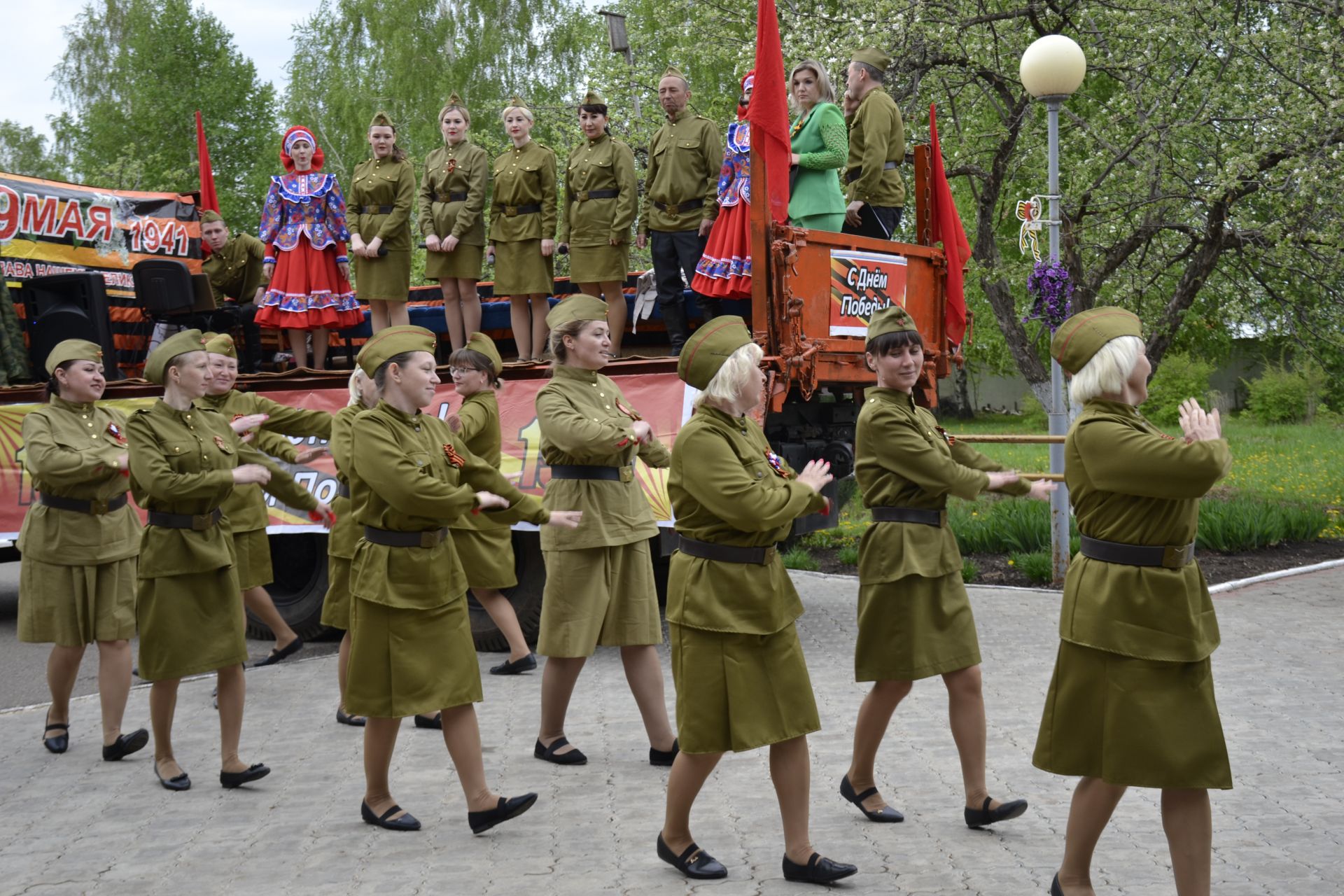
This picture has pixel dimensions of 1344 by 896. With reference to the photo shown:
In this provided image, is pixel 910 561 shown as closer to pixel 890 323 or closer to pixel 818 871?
pixel 890 323

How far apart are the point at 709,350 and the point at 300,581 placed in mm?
5708

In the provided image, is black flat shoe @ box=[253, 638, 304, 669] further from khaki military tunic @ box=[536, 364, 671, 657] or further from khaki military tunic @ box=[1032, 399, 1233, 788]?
khaki military tunic @ box=[1032, 399, 1233, 788]

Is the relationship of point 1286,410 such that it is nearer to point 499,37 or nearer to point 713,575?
point 499,37

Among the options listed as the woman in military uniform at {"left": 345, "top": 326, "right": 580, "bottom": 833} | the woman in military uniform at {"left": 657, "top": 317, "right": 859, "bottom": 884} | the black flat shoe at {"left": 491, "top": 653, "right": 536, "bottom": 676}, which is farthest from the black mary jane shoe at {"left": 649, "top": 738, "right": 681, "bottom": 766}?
the black flat shoe at {"left": 491, "top": 653, "right": 536, "bottom": 676}

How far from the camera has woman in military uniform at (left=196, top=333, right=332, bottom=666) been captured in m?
7.29

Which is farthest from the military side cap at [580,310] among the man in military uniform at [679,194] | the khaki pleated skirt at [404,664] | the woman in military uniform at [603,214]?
the woman in military uniform at [603,214]

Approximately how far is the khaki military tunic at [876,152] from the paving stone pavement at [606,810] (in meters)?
3.09

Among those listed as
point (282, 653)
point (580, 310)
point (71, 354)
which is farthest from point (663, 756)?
point (282, 653)

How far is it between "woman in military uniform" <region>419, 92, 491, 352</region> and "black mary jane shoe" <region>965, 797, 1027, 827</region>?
6.24 meters

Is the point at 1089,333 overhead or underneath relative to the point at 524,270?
underneath

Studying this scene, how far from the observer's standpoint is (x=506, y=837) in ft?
16.1

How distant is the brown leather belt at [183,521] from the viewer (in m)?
5.63

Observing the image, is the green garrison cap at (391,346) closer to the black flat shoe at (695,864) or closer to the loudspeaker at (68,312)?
the black flat shoe at (695,864)

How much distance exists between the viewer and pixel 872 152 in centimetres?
862
